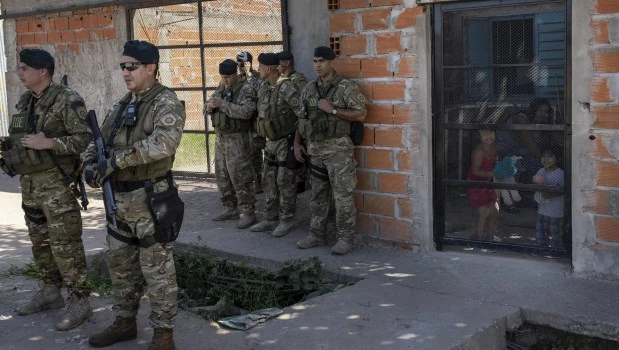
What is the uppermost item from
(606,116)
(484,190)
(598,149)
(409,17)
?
(409,17)

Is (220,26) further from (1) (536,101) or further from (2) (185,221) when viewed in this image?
(1) (536,101)

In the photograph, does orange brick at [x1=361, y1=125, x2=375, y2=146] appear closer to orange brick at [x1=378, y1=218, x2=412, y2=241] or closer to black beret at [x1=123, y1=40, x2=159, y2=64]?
orange brick at [x1=378, y1=218, x2=412, y2=241]

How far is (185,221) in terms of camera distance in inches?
332

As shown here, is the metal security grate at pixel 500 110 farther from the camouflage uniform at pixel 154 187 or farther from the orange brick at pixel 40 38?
the orange brick at pixel 40 38

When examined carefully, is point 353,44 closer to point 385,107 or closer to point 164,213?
point 385,107

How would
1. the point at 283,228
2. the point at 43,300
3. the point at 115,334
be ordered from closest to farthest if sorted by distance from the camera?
the point at 115,334 < the point at 43,300 < the point at 283,228

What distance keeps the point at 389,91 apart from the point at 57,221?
3012mm

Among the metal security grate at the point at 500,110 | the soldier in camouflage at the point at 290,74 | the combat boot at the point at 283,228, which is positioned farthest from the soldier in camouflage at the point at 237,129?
the metal security grate at the point at 500,110

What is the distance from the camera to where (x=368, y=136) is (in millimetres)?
6867

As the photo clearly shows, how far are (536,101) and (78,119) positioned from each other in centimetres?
346

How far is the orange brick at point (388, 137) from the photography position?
21.7 ft

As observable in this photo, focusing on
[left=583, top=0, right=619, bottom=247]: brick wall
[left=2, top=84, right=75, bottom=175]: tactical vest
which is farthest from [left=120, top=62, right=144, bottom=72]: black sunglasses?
[left=583, top=0, right=619, bottom=247]: brick wall

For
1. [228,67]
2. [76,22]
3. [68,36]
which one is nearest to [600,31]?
[228,67]

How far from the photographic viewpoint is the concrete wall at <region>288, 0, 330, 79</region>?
28.0ft
